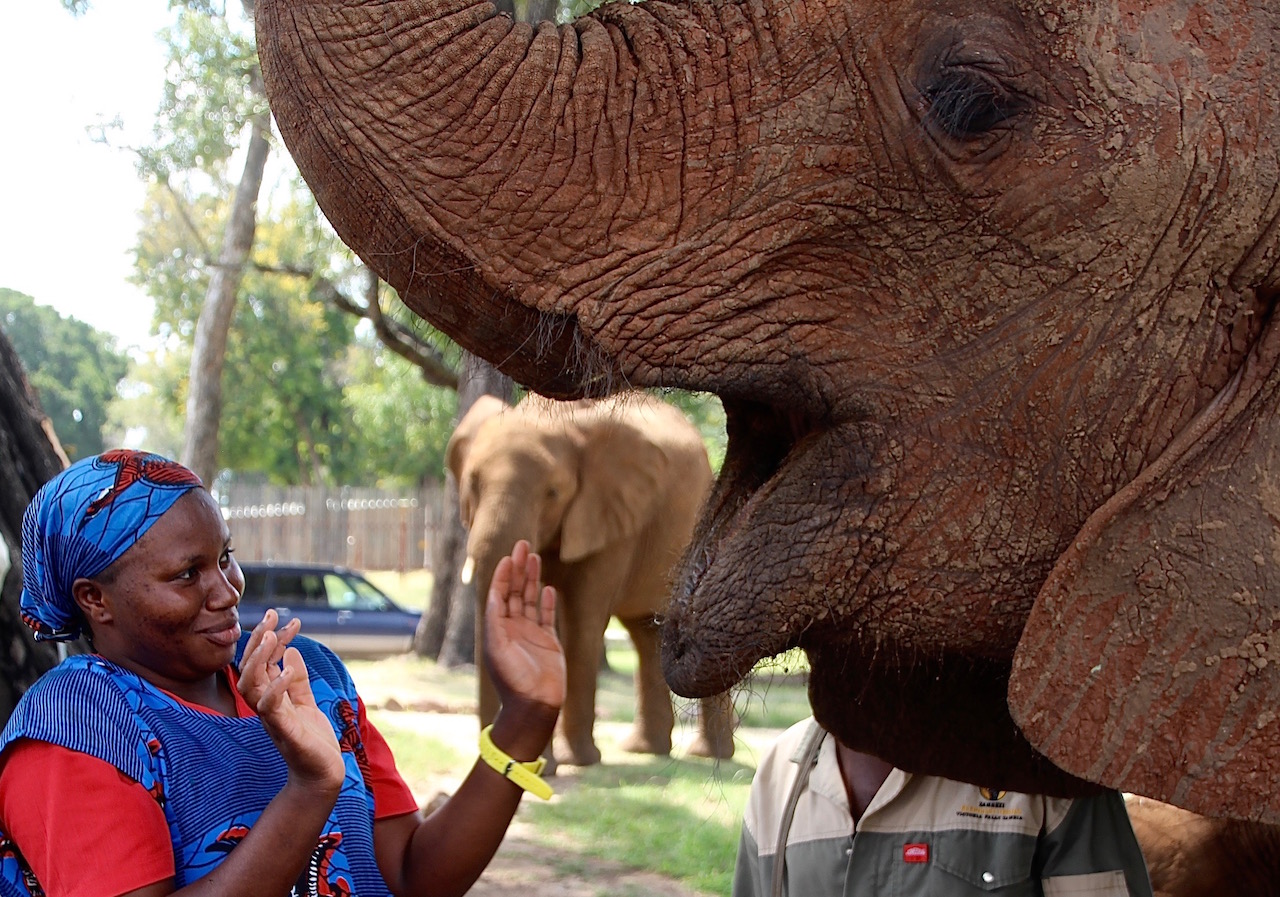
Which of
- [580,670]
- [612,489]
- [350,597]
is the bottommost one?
[350,597]

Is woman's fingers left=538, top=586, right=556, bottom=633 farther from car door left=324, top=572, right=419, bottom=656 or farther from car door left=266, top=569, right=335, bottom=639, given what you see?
car door left=266, top=569, right=335, bottom=639

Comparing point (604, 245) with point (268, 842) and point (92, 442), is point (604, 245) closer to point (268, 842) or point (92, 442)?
point (268, 842)

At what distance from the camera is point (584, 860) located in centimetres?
708

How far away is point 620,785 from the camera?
350 inches

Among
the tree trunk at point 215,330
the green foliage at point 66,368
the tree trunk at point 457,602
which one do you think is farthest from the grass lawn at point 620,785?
the green foliage at point 66,368

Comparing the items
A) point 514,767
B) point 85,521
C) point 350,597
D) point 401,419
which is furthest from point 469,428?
point 401,419

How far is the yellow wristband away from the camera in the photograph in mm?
2457

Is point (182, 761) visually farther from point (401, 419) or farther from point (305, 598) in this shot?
point (401, 419)

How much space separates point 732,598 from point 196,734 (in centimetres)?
95

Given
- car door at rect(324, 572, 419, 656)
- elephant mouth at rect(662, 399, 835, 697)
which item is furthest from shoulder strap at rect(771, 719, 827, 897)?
car door at rect(324, 572, 419, 656)

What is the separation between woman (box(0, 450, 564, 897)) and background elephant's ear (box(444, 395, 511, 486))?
7.24m

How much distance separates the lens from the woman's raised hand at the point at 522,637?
8.20 ft

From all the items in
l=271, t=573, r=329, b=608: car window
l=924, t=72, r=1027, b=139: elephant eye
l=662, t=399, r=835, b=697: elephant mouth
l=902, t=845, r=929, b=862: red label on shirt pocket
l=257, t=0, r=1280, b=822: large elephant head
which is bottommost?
l=271, t=573, r=329, b=608: car window

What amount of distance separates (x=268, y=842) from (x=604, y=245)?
3.37 feet
